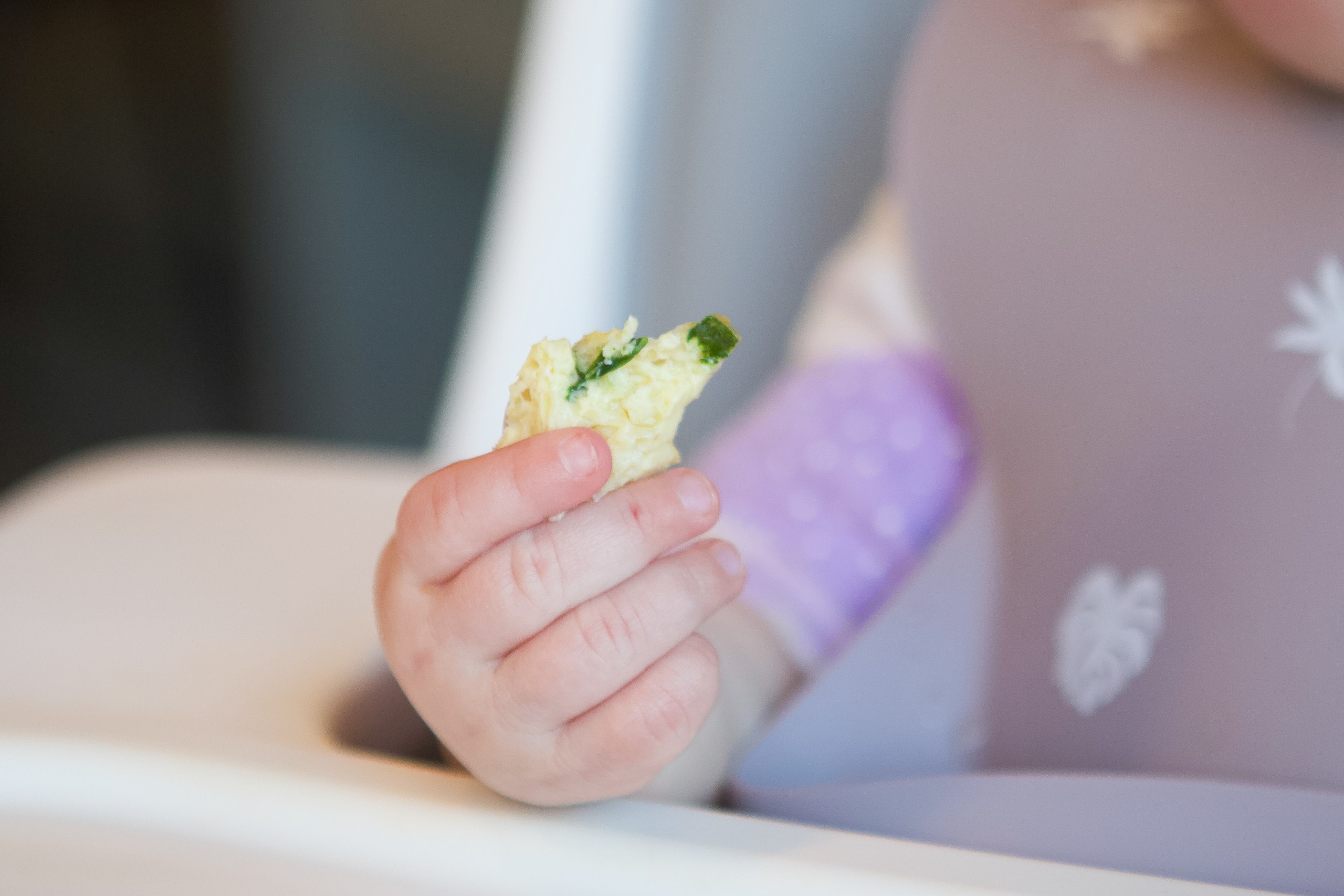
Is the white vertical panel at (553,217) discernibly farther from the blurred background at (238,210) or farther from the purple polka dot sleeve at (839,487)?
the blurred background at (238,210)

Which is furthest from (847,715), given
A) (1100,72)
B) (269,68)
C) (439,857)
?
(269,68)

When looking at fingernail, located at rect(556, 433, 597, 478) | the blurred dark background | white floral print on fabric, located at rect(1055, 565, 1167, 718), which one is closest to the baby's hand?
fingernail, located at rect(556, 433, 597, 478)

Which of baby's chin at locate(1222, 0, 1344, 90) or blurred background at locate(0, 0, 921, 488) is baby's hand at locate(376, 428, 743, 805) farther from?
blurred background at locate(0, 0, 921, 488)

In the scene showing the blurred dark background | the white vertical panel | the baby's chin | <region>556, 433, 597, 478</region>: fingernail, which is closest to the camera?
<region>556, 433, 597, 478</region>: fingernail

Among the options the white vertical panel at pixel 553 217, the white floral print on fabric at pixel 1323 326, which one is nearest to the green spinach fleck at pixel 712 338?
the white floral print on fabric at pixel 1323 326

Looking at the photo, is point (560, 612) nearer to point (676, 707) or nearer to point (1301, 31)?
point (676, 707)

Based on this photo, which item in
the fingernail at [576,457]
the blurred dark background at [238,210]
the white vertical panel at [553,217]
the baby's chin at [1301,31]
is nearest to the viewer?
the fingernail at [576,457]
